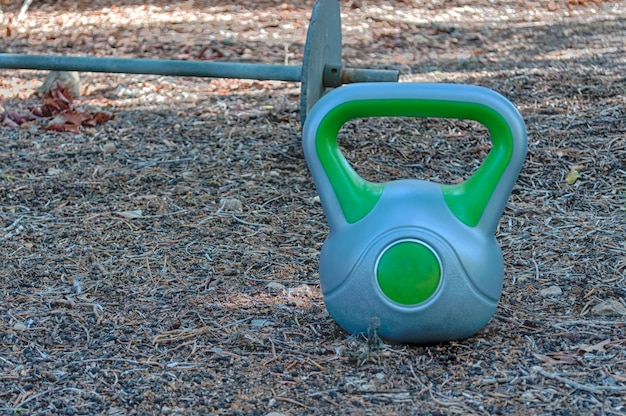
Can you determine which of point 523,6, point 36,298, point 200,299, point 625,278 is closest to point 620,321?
point 625,278

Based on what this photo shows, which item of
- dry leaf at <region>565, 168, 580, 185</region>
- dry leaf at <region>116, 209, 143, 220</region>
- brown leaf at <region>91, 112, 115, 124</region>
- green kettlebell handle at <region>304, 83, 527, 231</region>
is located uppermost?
green kettlebell handle at <region>304, 83, 527, 231</region>

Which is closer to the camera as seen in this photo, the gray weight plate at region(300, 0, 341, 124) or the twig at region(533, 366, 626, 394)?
the twig at region(533, 366, 626, 394)

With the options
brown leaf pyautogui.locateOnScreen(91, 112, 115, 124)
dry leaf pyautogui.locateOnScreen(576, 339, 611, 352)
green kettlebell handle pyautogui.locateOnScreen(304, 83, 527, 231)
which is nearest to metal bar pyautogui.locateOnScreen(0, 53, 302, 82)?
brown leaf pyautogui.locateOnScreen(91, 112, 115, 124)

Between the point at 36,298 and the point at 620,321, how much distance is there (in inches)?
66.2

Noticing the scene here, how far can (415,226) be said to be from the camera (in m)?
2.19

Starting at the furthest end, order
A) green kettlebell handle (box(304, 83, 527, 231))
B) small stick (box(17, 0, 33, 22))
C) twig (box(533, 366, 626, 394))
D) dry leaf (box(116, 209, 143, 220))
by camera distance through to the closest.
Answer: small stick (box(17, 0, 33, 22))
dry leaf (box(116, 209, 143, 220))
green kettlebell handle (box(304, 83, 527, 231))
twig (box(533, 366, 626, 394))

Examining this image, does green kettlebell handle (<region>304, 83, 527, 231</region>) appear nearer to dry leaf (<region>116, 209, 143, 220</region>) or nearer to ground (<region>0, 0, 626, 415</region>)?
ground (<region>0, 0, 626, 415</region>)

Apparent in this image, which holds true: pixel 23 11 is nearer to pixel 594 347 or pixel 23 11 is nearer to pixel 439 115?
pixel 439 115

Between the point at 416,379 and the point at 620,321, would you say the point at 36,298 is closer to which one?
the point at 416,379

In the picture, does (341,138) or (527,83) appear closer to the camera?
(341,138)

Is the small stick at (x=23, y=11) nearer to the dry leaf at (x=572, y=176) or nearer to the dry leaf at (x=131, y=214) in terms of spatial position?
the dry leaf at (x=131, y=214)

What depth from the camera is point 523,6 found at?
7.93 meters

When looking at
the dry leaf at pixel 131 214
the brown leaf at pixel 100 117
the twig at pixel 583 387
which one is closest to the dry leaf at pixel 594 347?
the twig at pixel 583 387

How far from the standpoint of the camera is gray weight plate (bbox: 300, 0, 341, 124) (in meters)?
3.65
